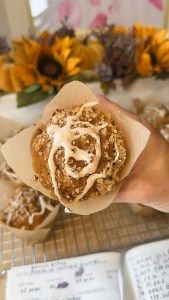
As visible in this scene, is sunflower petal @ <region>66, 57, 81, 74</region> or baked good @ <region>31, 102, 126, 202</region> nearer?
baked good @ <region>31, 102, 126, 202</region>

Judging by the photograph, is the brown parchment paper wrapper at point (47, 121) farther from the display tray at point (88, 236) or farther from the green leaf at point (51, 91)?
the green leaf at point (51, 91)

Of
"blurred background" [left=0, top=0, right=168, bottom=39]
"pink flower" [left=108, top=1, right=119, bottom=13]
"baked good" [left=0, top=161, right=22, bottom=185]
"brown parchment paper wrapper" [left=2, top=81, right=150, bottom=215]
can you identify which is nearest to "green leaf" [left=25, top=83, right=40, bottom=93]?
"baked good" [left=0, top=161, right=22, bottom=185]

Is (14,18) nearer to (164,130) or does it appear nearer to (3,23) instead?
(3,23)

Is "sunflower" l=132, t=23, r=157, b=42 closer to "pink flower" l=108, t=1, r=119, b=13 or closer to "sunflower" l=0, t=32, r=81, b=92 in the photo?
"sunflower" l=0, t=32, r=81, b=92

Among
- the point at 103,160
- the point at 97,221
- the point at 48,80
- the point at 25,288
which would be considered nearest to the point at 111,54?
the point at 48,80

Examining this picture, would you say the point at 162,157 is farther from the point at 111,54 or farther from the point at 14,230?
the point at 111,54
